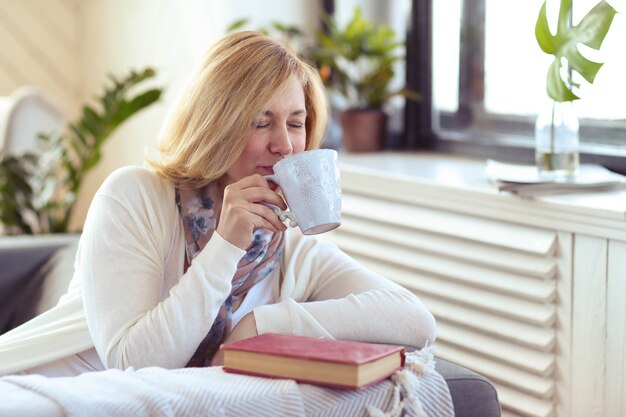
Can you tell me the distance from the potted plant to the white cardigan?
45.0 inches


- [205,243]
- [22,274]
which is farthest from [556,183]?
[22,274]

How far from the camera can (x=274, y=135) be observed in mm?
1431

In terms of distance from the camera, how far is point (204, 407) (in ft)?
3.64

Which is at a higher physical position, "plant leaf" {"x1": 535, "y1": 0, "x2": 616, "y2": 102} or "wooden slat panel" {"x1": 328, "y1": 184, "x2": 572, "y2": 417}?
"plant leaf" {"x1": 535, "y1": 0, "x2": 616, "y2": 102}

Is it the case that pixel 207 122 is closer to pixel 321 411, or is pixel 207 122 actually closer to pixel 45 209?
pixel 321 411

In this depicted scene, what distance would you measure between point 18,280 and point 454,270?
0.93 m

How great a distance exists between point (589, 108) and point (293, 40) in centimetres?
105

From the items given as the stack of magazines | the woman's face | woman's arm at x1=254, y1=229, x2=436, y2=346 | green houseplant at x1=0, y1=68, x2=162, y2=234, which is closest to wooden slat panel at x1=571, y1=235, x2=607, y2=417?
the stack of magazines

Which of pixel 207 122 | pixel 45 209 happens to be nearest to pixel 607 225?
pixel 207 122

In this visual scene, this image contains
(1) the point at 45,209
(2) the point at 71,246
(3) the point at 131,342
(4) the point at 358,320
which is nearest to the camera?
(3) the point at 131,342

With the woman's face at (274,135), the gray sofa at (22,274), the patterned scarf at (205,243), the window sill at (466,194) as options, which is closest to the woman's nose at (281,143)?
the woman's face at (274,135)

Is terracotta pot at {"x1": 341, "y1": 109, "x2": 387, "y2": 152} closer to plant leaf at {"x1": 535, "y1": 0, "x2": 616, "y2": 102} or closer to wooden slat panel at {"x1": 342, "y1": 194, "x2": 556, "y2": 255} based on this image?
wooden slat panel at {"x1": 342, "y1": 194, "x2": 556, "y2": 255}

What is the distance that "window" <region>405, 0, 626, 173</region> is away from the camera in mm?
2133

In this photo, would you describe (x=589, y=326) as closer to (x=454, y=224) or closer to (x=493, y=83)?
(x=454, y=224)
